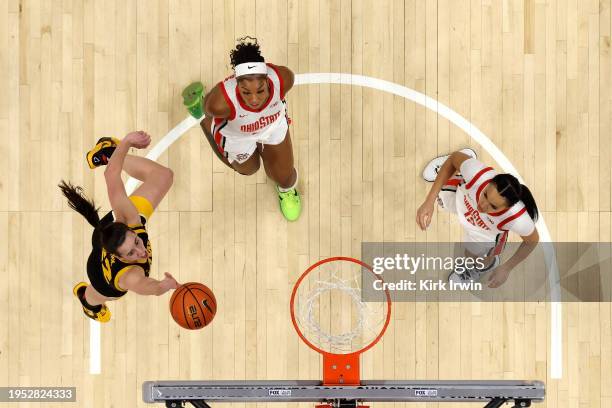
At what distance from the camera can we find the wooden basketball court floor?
18.5ft

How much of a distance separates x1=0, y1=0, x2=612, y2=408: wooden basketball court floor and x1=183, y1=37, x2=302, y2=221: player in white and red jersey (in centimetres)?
46

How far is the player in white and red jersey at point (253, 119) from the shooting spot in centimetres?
420

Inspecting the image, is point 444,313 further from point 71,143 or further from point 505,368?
point 71,143

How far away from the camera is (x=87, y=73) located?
5.72 m

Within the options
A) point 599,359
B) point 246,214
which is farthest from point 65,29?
point 599,359

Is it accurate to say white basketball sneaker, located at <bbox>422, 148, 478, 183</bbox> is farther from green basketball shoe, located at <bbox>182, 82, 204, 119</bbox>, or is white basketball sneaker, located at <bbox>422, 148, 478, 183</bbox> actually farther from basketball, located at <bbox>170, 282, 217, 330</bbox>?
basketball, located at <bbox>170, 282, 217, 330</bbox>

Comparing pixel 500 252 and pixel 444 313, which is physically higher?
pixel 500 252

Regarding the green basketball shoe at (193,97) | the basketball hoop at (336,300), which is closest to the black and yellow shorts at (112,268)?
the green basketball shoe at (193,97)

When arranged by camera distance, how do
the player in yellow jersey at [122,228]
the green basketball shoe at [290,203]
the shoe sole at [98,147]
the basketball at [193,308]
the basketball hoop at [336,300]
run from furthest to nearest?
the green basketball shoe at [290,203] < the basketball hoop at [336,300] < the shoe sole at [98,147] < the basketball at [193,308] < the player in yellow jersey at [122,228]

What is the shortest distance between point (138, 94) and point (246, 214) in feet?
4.81

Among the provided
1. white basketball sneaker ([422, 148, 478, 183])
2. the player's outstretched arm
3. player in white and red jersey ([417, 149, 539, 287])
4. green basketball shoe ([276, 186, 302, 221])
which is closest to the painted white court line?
white basketball sneaker ([422, 148, 478, 183])

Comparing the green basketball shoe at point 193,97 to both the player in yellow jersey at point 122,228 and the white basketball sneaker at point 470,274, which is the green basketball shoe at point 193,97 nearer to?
the player in yellow jersey at point 122,228

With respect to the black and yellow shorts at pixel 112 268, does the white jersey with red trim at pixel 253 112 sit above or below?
above

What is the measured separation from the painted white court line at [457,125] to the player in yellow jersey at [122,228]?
1.98 feet
